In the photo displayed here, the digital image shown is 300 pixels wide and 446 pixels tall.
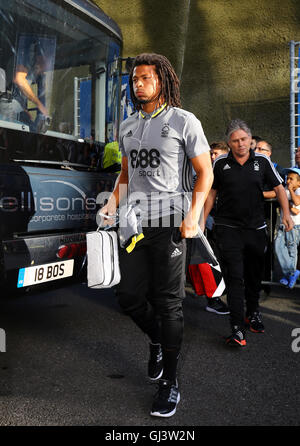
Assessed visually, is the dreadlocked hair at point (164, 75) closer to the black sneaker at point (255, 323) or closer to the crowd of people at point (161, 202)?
the crowd of people at point (161, 202)

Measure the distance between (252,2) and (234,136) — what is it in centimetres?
749

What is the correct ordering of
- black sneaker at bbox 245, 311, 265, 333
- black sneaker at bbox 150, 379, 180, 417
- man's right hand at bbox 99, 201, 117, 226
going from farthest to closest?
black sneaker at bbox 245, 311, 265, 333 < man's right hand at bbox 99, 201, 117, 226 < black sneaker at bbox 150, 379, 180, 417

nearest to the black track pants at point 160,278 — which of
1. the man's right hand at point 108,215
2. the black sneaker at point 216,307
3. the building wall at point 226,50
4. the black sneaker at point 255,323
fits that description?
the man's right hand at point 108,215

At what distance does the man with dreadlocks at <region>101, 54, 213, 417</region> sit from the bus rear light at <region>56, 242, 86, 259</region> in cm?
124

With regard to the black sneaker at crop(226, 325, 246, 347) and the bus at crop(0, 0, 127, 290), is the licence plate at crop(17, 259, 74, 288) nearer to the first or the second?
the bus at crop(0, 0, 127, 290)

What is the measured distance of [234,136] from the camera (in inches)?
155

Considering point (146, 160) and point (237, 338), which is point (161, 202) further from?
point (237, 338)

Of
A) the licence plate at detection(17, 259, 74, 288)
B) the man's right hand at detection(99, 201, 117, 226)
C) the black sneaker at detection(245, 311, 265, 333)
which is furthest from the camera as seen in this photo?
the black sneaker at detection(245, 311, 265, 333)

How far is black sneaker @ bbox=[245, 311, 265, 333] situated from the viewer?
415cm

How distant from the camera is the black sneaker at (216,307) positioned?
15.9 feet

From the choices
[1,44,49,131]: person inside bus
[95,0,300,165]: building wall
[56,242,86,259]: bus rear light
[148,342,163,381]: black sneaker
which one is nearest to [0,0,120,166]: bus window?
[1,44,49,131]: person inside bus
